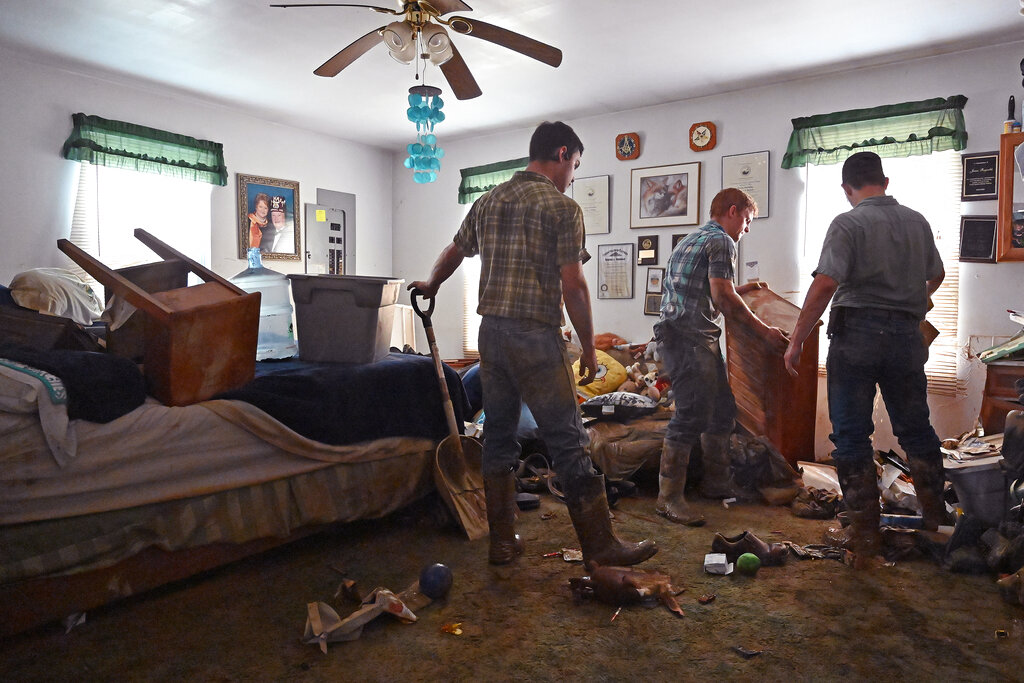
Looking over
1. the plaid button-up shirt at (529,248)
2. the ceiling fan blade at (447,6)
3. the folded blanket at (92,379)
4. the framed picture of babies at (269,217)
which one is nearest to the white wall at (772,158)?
the framed picture of babies at (269,217)

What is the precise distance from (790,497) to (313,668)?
2584mm

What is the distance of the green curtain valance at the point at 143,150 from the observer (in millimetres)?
5027

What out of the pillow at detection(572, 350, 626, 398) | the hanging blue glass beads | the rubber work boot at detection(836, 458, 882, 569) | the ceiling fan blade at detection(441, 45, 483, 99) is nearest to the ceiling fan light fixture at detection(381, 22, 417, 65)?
the ceiling fan blade at detection(441, 45, 483, 99)

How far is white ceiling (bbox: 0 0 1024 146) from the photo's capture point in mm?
3844

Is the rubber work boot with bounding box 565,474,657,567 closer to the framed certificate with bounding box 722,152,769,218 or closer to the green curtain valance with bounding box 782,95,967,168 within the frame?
the green curtain valance with bounding box 782,95,967,168

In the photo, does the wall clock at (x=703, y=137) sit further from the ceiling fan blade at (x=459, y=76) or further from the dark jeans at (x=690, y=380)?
the dark jeans at (x=690, y=380)

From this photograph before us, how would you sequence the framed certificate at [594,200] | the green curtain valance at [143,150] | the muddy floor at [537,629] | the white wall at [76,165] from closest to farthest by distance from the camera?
the muddy floor at [537,629], the white wall at [76,165], the green curtain valance at [143,150], the framed certificate at [594,200]

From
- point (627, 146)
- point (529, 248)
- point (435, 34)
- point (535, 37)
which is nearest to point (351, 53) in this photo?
point (435, 34)

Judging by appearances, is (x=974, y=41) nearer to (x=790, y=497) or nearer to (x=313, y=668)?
(x=790, y=497)

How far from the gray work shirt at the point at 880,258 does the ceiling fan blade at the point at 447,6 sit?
1.89 m

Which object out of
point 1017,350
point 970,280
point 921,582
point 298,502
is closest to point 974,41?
point 970,280

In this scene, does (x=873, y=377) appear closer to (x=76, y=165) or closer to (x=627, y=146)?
(x=627, y=146)

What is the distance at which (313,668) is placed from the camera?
1.83 m

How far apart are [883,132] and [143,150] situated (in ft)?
18.9
